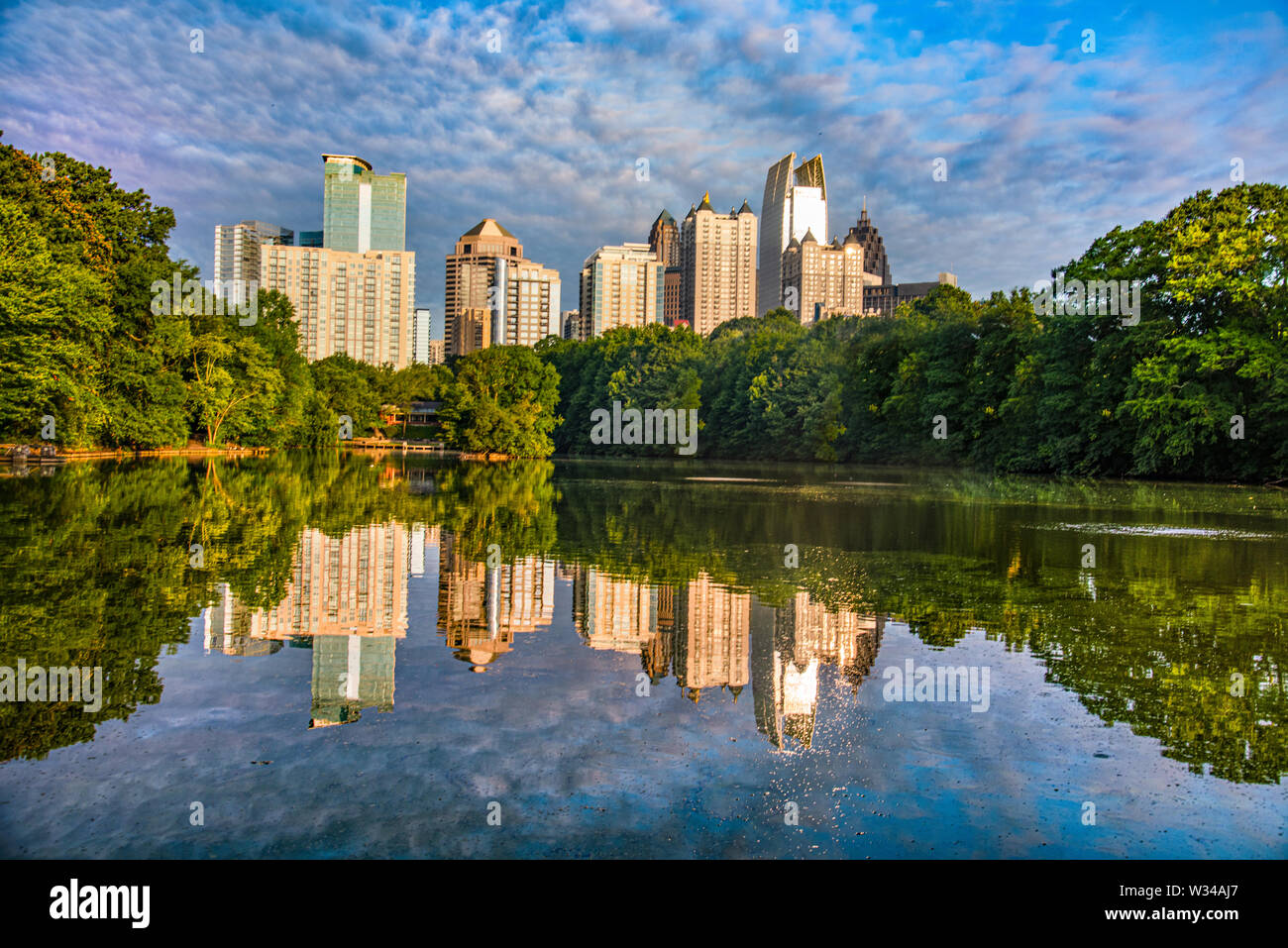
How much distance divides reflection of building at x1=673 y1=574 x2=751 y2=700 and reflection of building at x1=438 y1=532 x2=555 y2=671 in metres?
1.55

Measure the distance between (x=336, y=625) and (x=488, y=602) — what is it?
1910 mm

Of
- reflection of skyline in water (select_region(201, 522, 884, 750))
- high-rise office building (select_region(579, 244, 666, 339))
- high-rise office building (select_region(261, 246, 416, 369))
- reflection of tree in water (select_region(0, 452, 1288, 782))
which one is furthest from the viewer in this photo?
high-rise office building (select_region(261, 246, 416, 369))

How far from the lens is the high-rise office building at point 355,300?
631 ft

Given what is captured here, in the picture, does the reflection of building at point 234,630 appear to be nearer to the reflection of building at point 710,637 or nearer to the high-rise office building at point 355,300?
the reflection of building at point 710,637

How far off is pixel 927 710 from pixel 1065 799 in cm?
163

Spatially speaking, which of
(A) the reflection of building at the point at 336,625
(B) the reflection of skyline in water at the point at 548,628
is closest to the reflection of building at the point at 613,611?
(B) the reflection of skyline in water at the point at 548,628

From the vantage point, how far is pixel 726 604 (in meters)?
10.2

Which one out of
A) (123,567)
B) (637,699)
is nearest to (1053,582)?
(637,699)

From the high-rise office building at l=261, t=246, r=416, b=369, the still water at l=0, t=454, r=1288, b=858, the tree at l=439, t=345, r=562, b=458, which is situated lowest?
the still water at l=0, t=454, r=1288, b=858

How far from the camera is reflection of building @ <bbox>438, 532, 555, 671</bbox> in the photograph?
8.38 meters

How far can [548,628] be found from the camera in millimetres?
9039

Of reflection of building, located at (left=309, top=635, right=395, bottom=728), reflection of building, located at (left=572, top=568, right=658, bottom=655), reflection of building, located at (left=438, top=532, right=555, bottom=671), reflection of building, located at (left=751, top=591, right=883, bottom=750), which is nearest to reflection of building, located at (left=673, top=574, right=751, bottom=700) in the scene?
reflection of building, located at (left=751, top=591, right=883, bottom=750)

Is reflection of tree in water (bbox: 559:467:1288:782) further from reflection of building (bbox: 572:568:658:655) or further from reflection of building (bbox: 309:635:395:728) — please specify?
reflection of building (bbox: 309:635:395:728)
